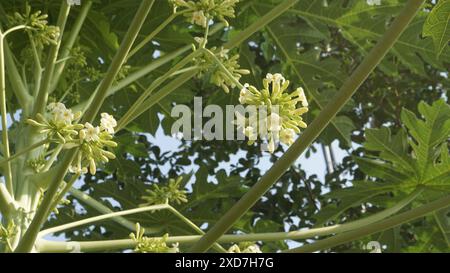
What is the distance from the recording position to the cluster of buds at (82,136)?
159 centimetres

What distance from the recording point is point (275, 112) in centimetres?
157

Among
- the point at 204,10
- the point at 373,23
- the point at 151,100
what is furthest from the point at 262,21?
the point at 373,23

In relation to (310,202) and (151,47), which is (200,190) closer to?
(151,47)

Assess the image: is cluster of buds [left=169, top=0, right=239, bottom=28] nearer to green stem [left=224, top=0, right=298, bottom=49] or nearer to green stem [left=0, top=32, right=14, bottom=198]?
green stem [left=224, top=0, right=298, bottom=49]

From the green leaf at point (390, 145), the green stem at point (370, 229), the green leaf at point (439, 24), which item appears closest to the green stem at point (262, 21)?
the green leaf at point (439, 24)

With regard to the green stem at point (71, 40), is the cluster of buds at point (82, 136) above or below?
below

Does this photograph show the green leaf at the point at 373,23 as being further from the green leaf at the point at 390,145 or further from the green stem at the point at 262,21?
the green stem at the point at 262,21

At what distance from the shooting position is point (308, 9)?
3.32 metres

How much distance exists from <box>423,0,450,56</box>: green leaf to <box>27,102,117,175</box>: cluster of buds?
0.79m

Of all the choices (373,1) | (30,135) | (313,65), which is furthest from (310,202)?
(30,135)

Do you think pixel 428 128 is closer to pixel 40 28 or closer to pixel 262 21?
pixel 262 21

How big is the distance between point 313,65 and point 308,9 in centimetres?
29

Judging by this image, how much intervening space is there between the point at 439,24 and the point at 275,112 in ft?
1.53

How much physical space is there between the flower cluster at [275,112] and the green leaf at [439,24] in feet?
1.19
